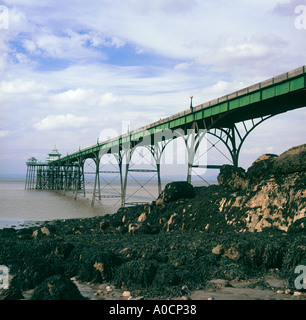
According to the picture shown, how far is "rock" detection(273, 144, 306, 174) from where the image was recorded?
53.4 feet

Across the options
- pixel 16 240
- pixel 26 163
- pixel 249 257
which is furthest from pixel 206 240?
pixel 26 163

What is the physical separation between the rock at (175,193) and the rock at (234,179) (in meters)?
3.52

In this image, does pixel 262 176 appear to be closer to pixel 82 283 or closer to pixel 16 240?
pixel 82 283

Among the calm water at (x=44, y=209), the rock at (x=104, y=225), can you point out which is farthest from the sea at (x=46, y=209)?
the rock at (x=104, y=225)

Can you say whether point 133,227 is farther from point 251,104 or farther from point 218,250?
point 251,104

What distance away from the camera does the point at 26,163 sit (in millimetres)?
106312

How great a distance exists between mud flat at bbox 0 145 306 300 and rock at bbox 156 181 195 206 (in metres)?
2.04

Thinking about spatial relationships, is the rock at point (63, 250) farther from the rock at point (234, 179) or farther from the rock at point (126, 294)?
the rock at point (234, 179)

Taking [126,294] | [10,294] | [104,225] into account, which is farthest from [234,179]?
[10,294]

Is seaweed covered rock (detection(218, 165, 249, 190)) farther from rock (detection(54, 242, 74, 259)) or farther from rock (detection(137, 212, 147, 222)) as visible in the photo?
rock (detection(54, 242, 74, 259))

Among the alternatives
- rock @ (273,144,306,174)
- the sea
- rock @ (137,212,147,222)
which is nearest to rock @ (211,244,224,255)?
rock @ (273,144,306,174)

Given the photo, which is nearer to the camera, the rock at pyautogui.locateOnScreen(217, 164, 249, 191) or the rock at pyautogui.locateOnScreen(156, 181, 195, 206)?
the rock at pyautogui.locateOnScreen(217, 164, 249, 191)

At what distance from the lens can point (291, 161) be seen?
16.5 metres
